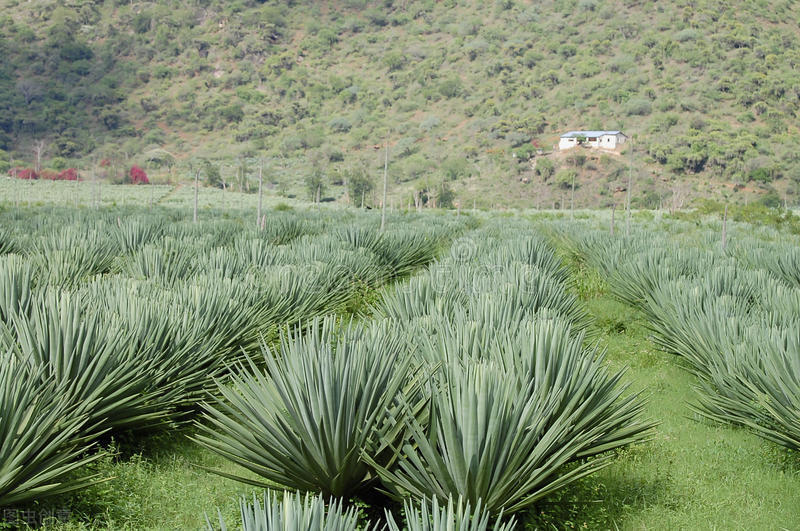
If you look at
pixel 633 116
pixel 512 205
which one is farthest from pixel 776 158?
pixel 512 205

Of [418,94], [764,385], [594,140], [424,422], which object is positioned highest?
[418,94]

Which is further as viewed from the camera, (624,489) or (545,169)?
(545,169)

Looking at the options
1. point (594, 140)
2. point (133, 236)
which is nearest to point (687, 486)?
point (133, 236)

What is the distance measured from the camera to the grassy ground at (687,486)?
3.31 meters

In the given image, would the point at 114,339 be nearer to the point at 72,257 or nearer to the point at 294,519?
the point at 294,519

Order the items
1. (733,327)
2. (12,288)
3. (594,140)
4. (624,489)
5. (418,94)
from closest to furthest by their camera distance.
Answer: (624,489)
(12,288)
(733,327)
(594,140)
(418,94)

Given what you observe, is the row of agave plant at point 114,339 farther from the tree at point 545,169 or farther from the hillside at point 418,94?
the tree at point 545,169

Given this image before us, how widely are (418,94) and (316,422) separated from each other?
11170cm

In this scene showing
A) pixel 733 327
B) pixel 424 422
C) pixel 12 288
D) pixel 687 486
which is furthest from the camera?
pixel 733 327

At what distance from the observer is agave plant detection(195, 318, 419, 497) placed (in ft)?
8.86

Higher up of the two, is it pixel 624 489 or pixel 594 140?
pixel 594 140

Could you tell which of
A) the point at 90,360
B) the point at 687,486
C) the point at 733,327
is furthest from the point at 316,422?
the point at 733,327

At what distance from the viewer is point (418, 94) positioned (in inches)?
4353

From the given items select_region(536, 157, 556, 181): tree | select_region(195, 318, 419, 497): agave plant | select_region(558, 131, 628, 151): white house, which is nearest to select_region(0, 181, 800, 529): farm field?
select_region(195, 318, 419, 497): agave plant
